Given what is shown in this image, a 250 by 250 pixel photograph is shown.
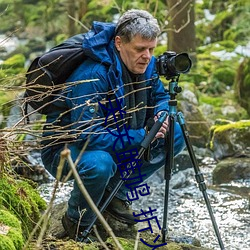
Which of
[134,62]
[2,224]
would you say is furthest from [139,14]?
[2,224]

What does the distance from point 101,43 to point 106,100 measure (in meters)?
0.34

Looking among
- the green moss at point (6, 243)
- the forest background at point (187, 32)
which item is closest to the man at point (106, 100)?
the green moss at point (6, 243)

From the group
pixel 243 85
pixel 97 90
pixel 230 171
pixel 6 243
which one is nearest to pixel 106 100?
pixel 97 90

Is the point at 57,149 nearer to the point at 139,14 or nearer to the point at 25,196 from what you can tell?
the point at 25,196

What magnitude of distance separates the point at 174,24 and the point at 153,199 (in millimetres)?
5281

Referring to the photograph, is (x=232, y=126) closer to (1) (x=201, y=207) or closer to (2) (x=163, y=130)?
(1) (x=201, y=207)

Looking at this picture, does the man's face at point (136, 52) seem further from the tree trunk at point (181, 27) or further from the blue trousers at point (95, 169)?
the tree trunk at point (181, 27)

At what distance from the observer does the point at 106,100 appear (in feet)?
10.9

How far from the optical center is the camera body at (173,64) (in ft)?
10.6

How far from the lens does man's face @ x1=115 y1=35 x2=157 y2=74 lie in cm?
334

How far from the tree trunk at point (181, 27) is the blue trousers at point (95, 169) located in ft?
21.6

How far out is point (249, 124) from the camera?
7.27 metres

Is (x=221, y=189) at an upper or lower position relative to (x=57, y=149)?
lower

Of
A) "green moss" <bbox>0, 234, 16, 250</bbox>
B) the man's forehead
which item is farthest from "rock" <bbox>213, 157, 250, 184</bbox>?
"green moss" <bbox>0, 234, 16, 250</bbox>
